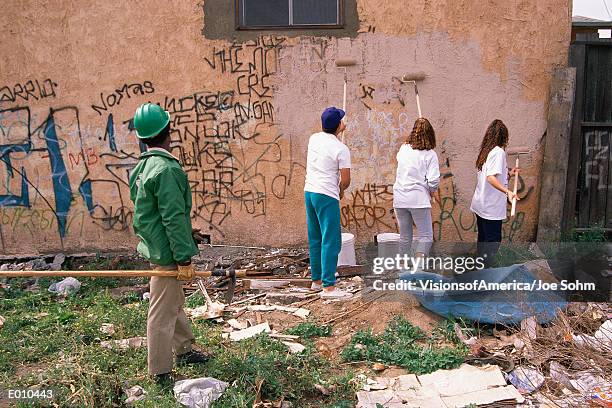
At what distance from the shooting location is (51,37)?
793cm

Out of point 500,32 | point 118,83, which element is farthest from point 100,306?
point 500,32

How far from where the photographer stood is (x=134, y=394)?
163 inches

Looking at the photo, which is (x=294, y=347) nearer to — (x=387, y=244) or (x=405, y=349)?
(x=405, y=349)

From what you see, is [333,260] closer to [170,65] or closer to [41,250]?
[170,65]

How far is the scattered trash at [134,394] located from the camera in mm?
4059

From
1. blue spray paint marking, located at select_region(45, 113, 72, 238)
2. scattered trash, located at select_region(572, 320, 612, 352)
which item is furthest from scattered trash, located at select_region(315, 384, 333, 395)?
blue spray paint marking, located at select_region(45, 113, 72, 238)

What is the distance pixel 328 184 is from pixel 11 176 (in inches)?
189

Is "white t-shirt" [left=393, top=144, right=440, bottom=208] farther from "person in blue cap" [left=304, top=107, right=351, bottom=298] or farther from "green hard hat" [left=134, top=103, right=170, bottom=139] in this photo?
"green hard hat" [left=134, top=103, right=170, bottom=139]

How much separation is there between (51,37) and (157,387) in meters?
5.68

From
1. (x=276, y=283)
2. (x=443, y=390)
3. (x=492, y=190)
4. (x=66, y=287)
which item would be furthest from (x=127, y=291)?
(x=492, y=190)

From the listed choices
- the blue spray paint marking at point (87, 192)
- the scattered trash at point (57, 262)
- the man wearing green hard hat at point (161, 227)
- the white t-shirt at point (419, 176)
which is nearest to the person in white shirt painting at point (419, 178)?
the white t-shirt at point (419, 176)

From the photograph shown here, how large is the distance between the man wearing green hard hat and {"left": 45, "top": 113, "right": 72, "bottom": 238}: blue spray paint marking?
4.40 meters

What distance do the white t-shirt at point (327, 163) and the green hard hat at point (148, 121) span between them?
217cm

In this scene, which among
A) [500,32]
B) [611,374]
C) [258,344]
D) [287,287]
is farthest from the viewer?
[500,32]
